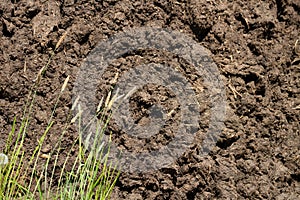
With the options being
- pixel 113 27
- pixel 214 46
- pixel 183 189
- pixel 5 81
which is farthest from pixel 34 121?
pixel 214 46

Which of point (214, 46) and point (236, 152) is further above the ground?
point (214, 46)

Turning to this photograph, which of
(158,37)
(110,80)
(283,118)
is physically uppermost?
(158,37)

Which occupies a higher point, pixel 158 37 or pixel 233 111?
pixel 158 37

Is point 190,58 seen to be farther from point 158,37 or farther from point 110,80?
point 110,80

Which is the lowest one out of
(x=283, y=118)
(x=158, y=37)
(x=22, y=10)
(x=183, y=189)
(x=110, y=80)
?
(x=183, y=189)

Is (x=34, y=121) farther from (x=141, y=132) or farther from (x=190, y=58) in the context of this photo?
(x=190, y=58)

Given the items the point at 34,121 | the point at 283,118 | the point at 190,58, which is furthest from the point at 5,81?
the point at 283,118
